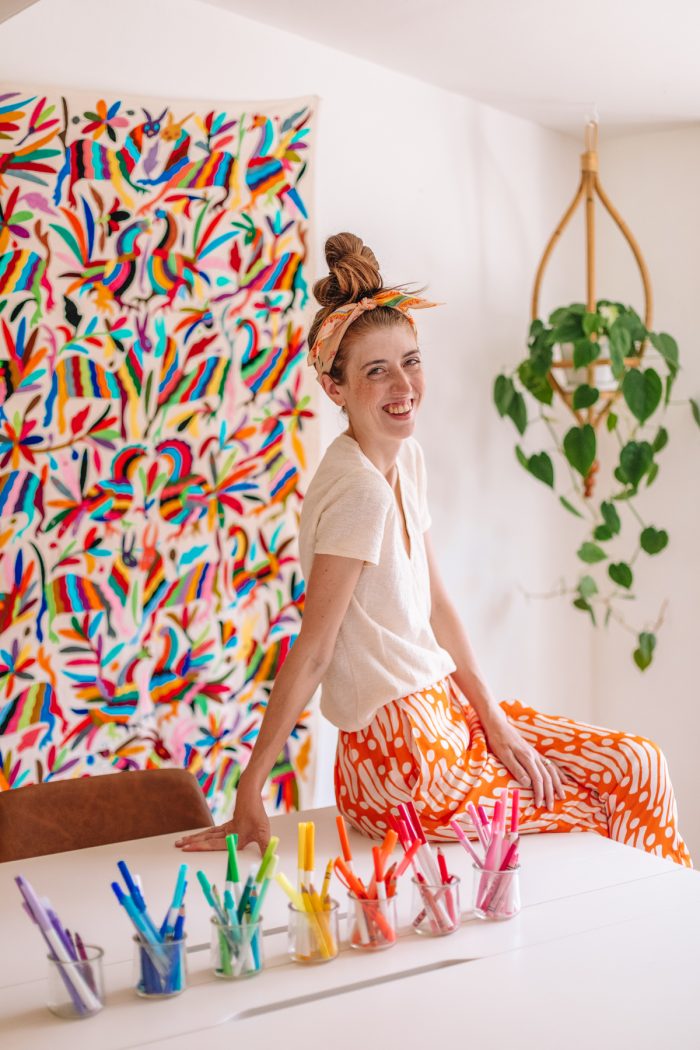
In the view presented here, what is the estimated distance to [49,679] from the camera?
2328 millimetres

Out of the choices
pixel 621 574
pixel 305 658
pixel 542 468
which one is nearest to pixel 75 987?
pixel 305 658

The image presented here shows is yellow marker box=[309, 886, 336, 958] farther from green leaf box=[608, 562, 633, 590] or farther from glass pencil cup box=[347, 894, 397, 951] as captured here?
green leaf box=[608, 562, 633, 590]

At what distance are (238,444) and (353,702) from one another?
1.07 m

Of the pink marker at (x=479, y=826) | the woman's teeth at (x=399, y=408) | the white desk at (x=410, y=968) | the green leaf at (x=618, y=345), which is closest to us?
the white desk at (x=410, y=968)

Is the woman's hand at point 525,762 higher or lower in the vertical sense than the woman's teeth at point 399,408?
lower

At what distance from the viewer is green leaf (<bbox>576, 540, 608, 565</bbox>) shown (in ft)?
10.7

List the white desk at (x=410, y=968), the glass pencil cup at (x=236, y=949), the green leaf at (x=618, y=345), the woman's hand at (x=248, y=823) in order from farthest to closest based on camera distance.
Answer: the green leaf at (x=618, y=345) < the woman's hand at (x=248, y=823) < the glass pencil cup at (x=236, y=949) < the white desk at (x=410, y=968)

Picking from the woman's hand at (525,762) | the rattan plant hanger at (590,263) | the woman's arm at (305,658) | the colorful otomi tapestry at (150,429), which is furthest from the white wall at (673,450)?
the woman's arm at (305,658)

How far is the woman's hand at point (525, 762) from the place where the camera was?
1.72 m

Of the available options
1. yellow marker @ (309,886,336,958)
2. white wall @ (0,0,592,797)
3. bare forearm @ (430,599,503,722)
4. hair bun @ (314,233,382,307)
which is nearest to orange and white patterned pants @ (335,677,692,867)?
bare forearm @ (430,599,503,722)

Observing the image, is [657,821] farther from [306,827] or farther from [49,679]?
[49,679]

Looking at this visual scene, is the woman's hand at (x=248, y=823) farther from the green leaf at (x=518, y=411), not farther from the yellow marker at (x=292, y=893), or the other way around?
the green leaf at (x=518, y=411)

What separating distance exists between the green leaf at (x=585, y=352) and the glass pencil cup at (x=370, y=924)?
2.08m

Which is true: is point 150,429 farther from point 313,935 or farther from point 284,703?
point 313,935
